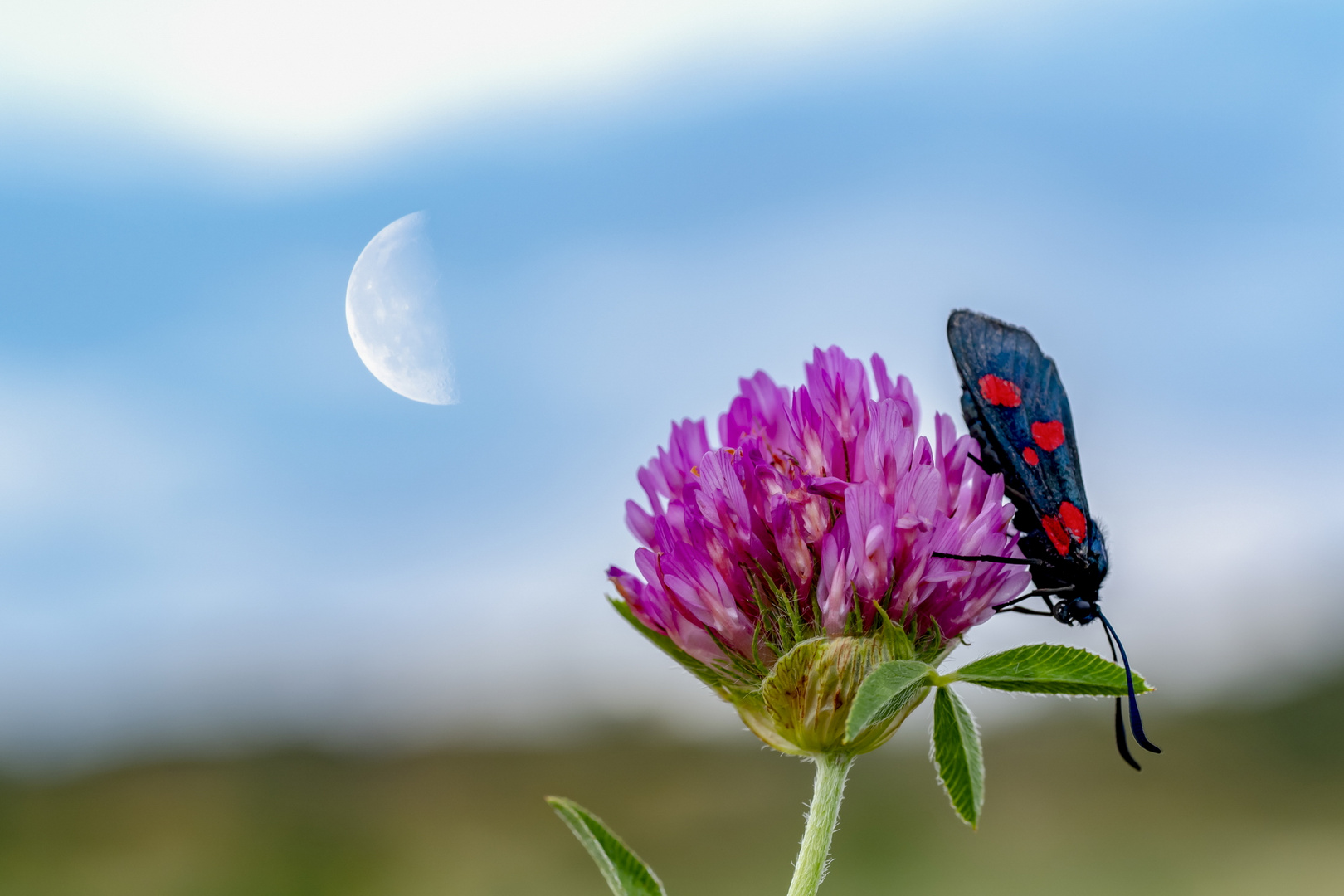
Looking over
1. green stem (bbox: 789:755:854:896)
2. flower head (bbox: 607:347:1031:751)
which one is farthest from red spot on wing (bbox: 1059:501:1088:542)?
green stem (bbox: 789:755:854:896)

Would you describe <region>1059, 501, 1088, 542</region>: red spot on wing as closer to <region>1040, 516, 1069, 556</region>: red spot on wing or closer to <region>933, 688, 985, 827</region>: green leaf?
<region>1040, 516, 1069, 556</region>: red spot on wing

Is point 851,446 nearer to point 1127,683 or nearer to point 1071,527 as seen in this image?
point 1071,527

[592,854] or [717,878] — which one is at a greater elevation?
[592,854]

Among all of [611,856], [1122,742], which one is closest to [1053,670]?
[1122,742]

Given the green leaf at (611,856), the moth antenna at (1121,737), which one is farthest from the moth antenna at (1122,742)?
the green leaf at (611,856)

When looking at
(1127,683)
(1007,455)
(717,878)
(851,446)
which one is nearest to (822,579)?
(851,446)
